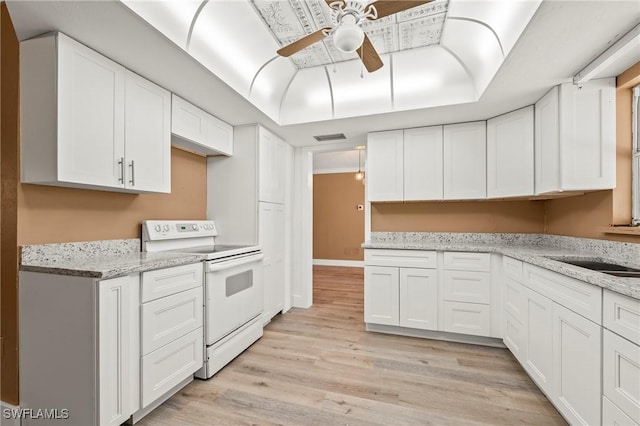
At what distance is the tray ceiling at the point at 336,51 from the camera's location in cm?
189

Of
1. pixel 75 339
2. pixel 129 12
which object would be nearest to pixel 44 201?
pixel 75 339

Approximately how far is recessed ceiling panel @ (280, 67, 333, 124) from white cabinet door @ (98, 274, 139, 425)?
2.25 metres

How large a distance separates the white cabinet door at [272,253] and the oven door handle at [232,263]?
264 mm

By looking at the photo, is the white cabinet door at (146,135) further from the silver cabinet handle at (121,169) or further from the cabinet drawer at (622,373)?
the cabinet drawer at (622,373)

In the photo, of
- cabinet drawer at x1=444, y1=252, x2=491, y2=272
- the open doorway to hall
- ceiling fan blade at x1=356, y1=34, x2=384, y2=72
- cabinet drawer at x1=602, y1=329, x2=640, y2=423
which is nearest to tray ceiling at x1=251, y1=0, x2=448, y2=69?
ceiling fan blade at x1=356, y1=34, x2=384, y2=72

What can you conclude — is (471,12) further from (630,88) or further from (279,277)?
(279,277)

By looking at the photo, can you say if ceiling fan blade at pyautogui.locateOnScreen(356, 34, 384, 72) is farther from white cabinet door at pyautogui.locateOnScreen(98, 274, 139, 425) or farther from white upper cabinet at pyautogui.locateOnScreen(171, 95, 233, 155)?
white cabinet door at pyautogui.locateOnScreen(98, 274, 139, 425)

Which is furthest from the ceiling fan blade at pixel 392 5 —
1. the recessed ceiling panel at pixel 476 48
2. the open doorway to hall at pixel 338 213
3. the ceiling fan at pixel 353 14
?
the open doorway to hall at pixel 338 213

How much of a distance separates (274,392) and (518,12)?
9.73 ft

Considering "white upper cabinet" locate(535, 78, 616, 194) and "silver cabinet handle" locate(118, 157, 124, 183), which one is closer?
"silver cabinet handle" locate(118, 157, 124, 183)

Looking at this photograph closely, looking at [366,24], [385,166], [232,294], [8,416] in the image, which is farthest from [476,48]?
[8,416]

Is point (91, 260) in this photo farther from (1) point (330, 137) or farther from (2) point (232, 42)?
(1) point (330, 137)

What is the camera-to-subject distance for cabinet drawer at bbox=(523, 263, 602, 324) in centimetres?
143

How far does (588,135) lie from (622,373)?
1.72 meters
